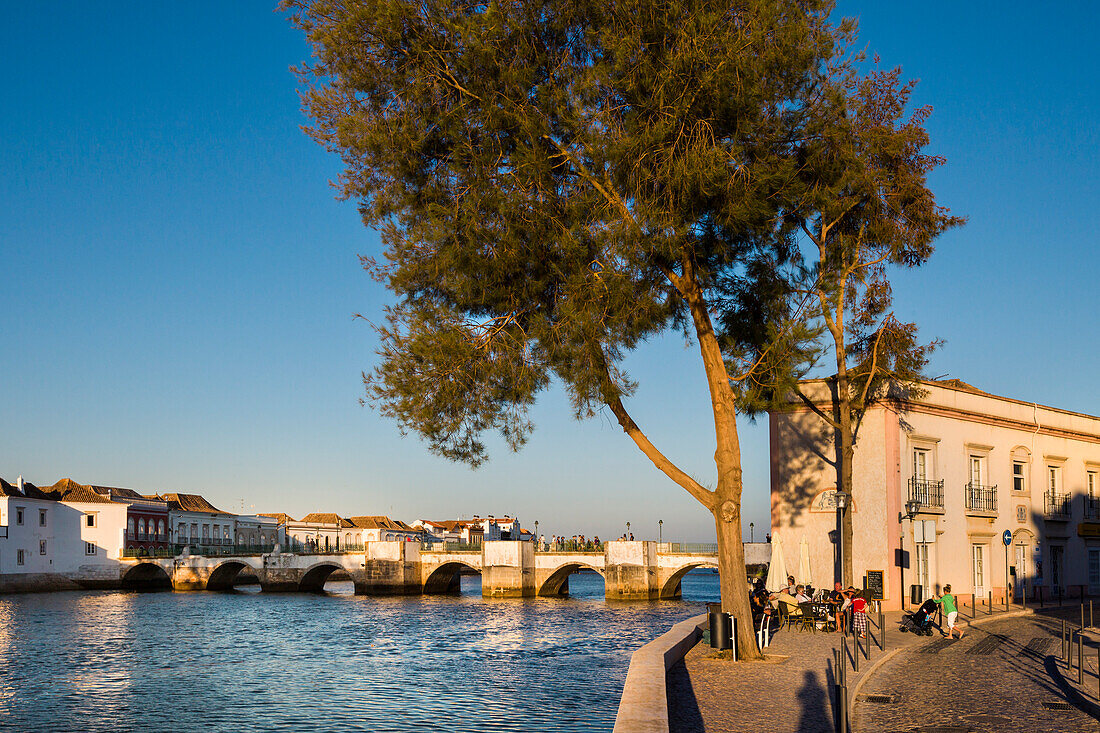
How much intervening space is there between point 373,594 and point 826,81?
6456 centimetres

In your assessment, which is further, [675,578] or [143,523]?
[143,523]

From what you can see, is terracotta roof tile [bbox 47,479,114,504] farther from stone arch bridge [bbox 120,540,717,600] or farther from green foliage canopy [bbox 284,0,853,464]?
green foliage canopy [bbox 284,0,853,464]

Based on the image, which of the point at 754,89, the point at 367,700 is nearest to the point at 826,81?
the point at 754,89

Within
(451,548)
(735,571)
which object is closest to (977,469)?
(735,571)

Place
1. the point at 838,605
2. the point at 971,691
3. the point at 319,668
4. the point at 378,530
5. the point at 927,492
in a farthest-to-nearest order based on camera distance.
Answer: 1. the point at 378,530
2. the point at 927,492
3. the point at 319,668
4. the point at 838,605
5. the point at 971,691

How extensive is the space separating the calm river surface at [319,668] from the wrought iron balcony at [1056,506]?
631 inches

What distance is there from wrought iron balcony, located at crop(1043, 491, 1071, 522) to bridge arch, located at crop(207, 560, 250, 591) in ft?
210

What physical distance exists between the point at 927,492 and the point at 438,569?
162 feet

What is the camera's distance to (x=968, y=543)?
109 feet

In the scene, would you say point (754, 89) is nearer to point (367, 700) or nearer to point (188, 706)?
point (367, 700)

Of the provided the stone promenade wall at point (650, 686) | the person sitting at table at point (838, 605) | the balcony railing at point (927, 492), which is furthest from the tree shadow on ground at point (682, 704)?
the balcony railing at point (927, 492)

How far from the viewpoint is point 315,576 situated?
80.9m

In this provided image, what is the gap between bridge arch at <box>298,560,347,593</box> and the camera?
78812 mm

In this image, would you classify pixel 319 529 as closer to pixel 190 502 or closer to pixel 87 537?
pixel 190 502
